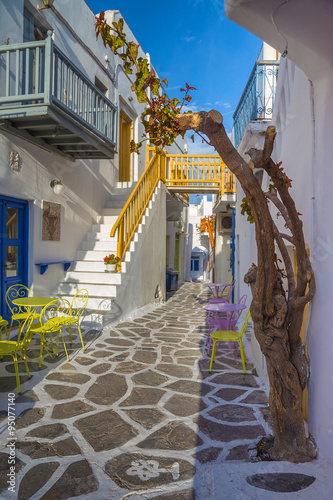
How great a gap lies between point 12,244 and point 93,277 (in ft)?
6.36

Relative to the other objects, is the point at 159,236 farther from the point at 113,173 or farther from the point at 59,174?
the point at 59,174

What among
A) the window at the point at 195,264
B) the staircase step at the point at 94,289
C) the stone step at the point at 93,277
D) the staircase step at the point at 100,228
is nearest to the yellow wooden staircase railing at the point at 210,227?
the window at the point at 195,264

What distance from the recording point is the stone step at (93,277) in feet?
24.3

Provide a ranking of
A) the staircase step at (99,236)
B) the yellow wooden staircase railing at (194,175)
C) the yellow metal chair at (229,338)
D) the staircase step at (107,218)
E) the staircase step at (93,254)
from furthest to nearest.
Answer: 1. the yellow wooden staircase railing at (194,175)
2. the staircase step at (107,218)
3. the staircase step at (99,236)
4. the staircase step at (93,254)
5. the yellow metal chair at (229,338)

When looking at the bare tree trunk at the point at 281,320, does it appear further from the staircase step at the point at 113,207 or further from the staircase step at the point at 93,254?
the staircase step at the point at 113,207

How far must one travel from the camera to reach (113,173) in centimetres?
1114

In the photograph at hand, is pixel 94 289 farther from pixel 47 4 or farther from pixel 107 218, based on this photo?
pixel 47 4

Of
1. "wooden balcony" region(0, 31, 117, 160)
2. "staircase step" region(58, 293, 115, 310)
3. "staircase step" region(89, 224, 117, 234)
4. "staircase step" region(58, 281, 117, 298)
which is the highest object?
"wooden balcony" region(0, 31, 117, 160)

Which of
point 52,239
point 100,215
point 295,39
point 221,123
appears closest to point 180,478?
point 221,123

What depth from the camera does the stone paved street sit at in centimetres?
248

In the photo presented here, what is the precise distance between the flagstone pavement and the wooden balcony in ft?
12.5

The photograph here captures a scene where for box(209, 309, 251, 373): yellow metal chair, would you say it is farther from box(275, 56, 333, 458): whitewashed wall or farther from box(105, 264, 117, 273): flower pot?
box(105, 264, 117, 273): flower pot

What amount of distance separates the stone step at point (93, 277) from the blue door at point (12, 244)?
1269 millimetres

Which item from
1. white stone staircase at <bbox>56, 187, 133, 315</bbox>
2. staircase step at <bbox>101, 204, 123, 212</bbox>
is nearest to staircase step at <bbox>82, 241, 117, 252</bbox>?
white stone staircase at <bbox>56, 187, 133, 315</bbox>
